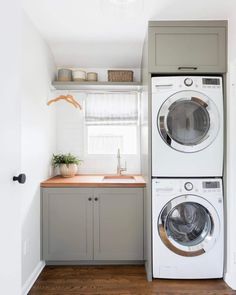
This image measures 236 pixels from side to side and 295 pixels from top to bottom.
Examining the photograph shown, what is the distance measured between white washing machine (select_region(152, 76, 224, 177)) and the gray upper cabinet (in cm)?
14

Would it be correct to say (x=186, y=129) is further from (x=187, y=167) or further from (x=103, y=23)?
(x=103, y=23)

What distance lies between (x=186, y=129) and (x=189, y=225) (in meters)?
0.93

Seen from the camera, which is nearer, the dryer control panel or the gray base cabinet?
the dryer control panel

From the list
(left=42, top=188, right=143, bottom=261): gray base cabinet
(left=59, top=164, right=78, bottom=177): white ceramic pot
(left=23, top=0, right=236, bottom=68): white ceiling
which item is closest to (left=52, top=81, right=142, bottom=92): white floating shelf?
(left=23, top=0, right=236, bottom=68): white ceiling

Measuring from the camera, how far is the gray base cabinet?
263 cm

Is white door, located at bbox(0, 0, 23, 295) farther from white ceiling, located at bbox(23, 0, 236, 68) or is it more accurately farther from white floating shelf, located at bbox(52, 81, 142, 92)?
white floating shelf, located at bbox(52, 81, 142, 92)

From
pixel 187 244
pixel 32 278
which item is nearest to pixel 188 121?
pixel 187 244

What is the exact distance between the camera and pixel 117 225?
104 inches

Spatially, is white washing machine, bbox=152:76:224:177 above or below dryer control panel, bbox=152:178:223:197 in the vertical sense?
above

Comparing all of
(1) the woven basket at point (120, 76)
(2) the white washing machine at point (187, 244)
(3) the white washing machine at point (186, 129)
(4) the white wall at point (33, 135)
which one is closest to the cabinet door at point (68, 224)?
(4) the white wall at point (33, 135)

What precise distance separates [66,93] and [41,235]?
1783mm

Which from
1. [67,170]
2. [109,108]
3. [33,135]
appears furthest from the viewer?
[109,108]

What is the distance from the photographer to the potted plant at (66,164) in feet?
9.84

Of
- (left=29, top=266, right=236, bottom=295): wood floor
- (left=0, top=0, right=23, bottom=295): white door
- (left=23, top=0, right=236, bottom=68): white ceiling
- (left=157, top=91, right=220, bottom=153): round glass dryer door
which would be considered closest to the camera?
(left=0, top=0, right=23, bottom=295): white door
